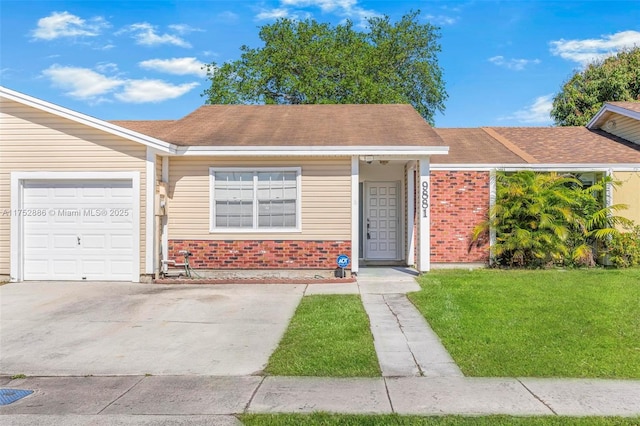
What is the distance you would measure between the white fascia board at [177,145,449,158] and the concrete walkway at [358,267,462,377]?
2.86 m

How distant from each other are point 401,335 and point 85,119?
8033mm

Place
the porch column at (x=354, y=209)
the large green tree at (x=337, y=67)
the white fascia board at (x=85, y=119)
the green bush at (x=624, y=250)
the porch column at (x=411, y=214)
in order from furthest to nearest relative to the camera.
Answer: the large green tree at (x=337, y=67) < the porch column at (x=411, y=214) < the green bush at (x=624, y=250) < the porch column at (x=354, y=209) < the white fascia board at (x=85, y=119)

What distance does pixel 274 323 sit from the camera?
6949 millimetres

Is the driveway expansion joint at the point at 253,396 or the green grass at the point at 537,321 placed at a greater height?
the green grass at the point at 537,321

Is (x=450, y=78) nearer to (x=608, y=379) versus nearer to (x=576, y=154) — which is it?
(x=576, y=154)

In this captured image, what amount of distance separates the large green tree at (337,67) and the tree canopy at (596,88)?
6.62 metres

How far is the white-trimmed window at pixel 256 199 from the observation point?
10539 mm

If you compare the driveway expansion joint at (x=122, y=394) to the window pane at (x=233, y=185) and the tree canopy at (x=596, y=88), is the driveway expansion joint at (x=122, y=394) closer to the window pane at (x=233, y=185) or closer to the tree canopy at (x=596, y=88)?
the window pane at (x=233, y=185)

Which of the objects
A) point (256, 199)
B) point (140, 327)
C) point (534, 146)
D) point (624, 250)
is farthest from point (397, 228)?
point (140, 327)

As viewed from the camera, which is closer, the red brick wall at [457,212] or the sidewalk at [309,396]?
the sidewalk at [309,396]

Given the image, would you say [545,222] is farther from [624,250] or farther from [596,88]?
[596,88]

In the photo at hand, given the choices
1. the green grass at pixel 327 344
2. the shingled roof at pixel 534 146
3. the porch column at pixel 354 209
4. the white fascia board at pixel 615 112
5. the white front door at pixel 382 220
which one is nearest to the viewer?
the green grass at pixel 327 344

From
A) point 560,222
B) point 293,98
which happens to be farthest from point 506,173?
point 293,98

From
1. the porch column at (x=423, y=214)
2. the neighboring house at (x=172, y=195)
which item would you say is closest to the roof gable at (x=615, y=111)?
the neighboring house at (x=172, y=195)
